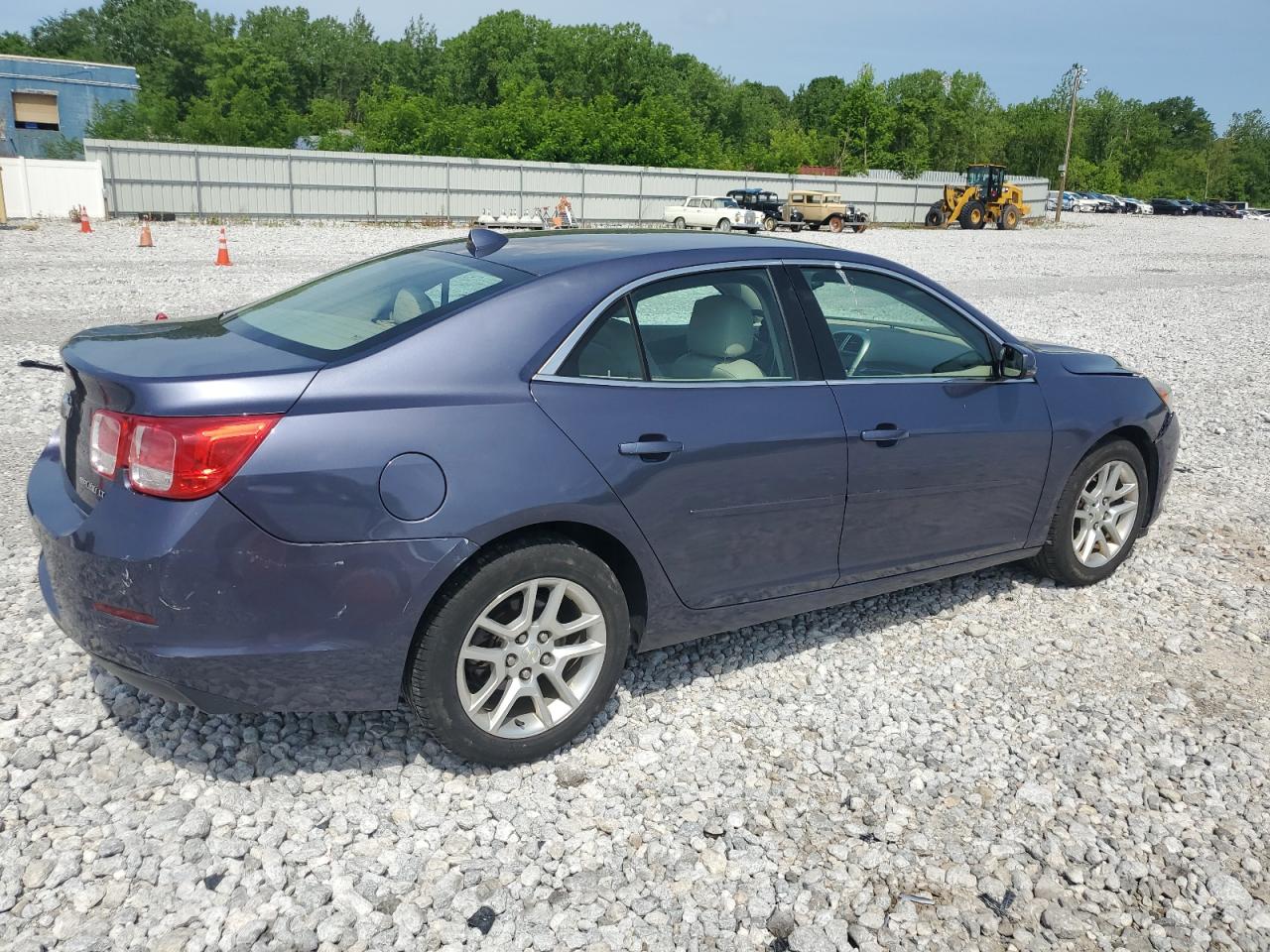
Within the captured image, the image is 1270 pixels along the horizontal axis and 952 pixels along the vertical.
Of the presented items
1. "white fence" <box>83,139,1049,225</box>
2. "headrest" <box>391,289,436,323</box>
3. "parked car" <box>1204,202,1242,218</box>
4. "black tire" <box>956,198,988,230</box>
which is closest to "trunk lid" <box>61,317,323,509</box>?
"headrest" <box>391,289,436,323</box>

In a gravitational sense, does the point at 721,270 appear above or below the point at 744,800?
above

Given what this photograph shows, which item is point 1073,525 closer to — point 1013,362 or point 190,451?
point 1013,362

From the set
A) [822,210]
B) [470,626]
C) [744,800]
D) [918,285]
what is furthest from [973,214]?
[470,626]

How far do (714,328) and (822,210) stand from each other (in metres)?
38.9

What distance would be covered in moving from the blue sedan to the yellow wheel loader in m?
42.9

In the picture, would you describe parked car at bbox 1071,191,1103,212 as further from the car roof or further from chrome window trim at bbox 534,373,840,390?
chrome window trim at bbox 534,373,840,390

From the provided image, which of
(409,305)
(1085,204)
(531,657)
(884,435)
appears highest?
(1085,204)

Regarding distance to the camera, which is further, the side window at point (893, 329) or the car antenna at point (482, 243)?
the side window at point (893, 329)

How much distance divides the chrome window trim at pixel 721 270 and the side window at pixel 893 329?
19 millimetres

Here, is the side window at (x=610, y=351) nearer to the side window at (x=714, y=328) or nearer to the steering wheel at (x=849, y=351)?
the side window at (x=714, y=328)

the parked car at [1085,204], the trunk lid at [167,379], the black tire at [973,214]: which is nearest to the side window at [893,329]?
the trunk lid at [167,379]

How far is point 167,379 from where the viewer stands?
9.32 ft

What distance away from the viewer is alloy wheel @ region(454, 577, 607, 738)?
3.18 metres

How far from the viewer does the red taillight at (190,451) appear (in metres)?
2.75
